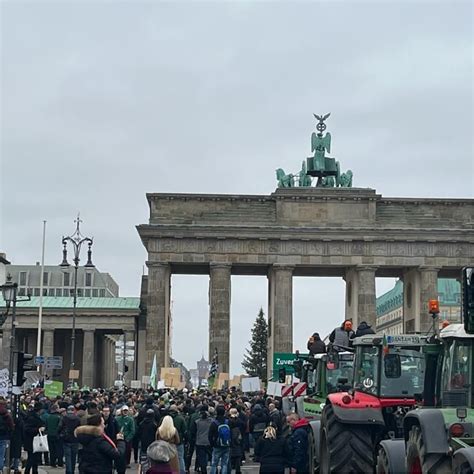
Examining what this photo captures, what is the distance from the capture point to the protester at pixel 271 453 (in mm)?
17469

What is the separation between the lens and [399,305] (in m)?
157

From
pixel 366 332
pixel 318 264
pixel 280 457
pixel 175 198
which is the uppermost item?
pixel 175 198

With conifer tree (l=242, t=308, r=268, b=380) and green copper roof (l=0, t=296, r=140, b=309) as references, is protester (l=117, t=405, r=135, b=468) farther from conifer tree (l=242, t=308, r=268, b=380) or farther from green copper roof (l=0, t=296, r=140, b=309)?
conifer tree (l=242, t=308, r=268, b=380)

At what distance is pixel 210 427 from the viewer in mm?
21391

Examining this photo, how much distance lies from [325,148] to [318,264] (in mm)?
8976

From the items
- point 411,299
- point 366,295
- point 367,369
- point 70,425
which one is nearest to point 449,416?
point 367,369

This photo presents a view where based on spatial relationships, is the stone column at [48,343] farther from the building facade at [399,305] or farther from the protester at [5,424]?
the protester at [5,424]

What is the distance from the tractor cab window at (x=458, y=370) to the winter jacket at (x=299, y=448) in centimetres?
628

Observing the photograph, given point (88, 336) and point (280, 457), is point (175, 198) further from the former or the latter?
point (280, 457)

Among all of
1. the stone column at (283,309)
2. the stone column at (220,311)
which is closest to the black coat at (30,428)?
the stone column at (220,311)

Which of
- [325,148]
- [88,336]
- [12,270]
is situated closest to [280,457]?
[325,148]

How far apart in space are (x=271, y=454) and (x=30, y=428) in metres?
7.62

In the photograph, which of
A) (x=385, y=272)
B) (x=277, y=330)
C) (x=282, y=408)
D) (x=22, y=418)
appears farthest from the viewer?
(x=385, y=272)

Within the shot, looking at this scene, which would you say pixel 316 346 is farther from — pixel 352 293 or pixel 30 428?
pixel 352 293
